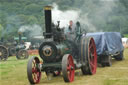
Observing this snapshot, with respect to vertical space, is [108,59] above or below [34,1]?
below

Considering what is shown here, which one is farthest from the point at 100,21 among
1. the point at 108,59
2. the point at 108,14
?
the point at 108,59

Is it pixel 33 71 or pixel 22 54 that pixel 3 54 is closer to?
pixel 22 54

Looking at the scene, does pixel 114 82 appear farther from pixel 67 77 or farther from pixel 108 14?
pixel 108 14

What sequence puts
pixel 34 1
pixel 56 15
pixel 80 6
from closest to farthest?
pixel 56 15
pixel 80 6
pixel 34 1

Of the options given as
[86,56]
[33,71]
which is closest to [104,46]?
[86,56]

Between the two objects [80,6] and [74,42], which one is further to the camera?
[80,6]

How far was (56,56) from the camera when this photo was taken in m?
6.99

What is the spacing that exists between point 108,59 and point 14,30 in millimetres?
39317

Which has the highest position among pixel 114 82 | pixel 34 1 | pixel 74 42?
pixel 34 1

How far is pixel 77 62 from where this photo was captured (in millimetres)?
7781

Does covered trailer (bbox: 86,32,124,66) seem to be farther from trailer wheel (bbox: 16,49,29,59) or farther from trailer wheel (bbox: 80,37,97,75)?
trailer wheel (bbox: 16,49,29,59)

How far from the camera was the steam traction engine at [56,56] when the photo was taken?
6.66 metres

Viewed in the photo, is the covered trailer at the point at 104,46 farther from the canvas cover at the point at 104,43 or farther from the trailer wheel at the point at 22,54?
the trailer wheel at the point at 22,54

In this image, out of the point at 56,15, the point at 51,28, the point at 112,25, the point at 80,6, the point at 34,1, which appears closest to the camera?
the point at 51,28
